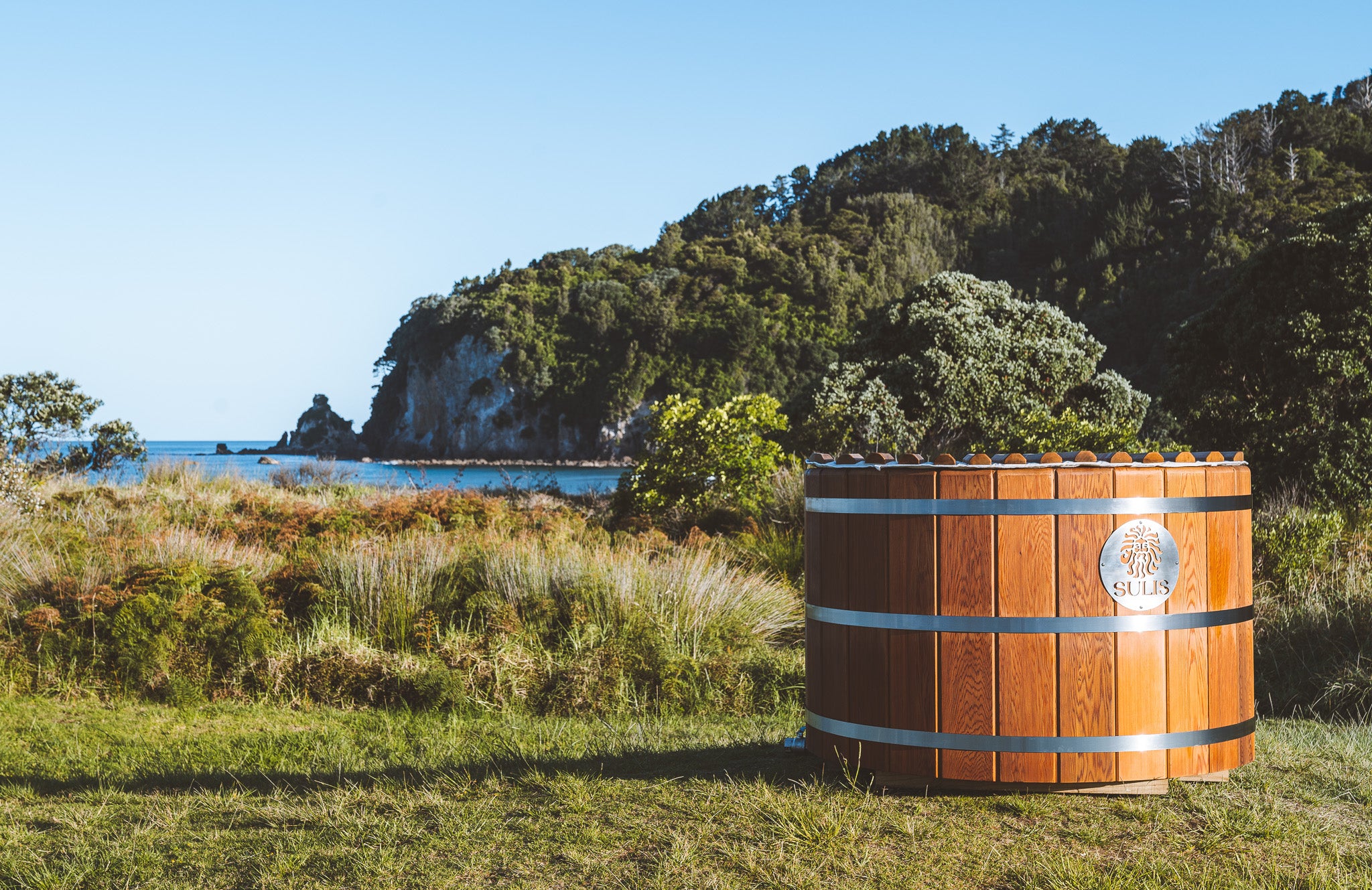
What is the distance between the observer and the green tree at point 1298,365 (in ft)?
40.6

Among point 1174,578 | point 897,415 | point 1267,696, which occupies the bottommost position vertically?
point 1267,696

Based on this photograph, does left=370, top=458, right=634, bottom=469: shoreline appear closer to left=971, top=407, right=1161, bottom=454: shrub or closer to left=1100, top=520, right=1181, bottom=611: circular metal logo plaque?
left=971, top=407, right=1161, bottom=454: shrub

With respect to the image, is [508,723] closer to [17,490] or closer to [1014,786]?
[1014,786]

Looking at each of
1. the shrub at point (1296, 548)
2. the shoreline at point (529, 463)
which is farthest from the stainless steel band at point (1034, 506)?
the shoreline at point (529, 463)

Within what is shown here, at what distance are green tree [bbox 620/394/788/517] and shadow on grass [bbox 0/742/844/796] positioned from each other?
7.61 metres

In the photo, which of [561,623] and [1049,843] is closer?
[1049,843]

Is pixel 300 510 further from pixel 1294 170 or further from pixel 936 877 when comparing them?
pixel 1294 170

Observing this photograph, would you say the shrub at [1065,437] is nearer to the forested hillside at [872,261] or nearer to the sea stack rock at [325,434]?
the forested hillside at [872,261]

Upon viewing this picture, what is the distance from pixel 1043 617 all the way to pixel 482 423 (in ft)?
243

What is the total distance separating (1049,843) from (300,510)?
992 centimetres

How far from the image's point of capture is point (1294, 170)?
1570 inches

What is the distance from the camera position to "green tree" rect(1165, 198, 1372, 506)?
12.4m

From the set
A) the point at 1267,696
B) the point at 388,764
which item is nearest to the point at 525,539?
the point at 388,764

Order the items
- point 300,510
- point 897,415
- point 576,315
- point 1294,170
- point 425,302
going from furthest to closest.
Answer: point 425,302
point 576,315
point 1294,170
point 897,415
point 300,510
